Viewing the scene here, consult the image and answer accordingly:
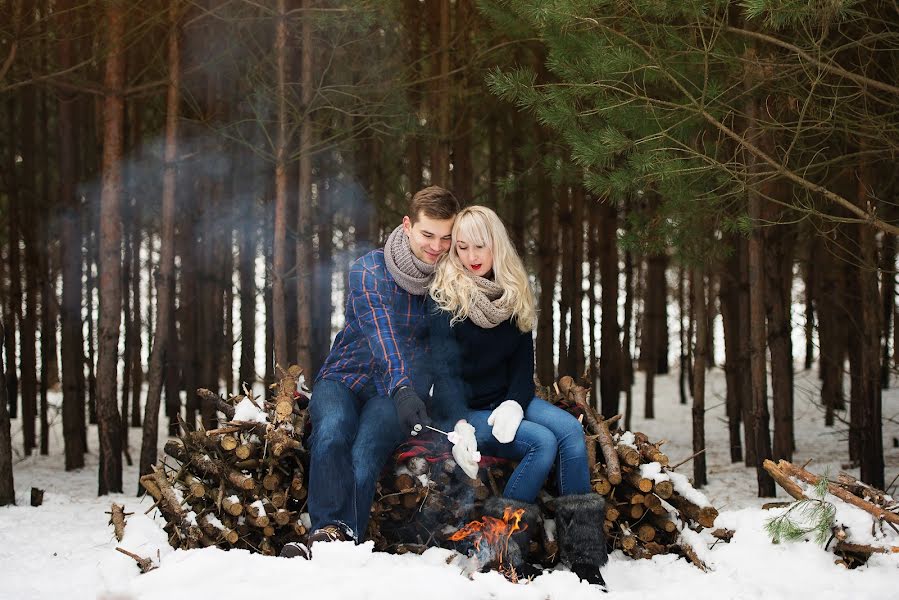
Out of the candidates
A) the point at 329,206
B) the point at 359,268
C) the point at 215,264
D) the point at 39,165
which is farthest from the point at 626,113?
the point at 39,165

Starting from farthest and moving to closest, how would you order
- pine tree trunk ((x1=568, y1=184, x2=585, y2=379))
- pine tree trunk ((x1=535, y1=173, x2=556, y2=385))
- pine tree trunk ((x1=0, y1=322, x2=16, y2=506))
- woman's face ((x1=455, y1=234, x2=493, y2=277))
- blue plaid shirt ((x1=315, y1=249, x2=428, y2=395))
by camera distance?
pine tree trunk ((x1=535, y1=173, x2=556, y2=385)), pine tree trunk ((x1=568, y1=184, x2=585, y2=379)), pine tree trunk ((x1=0, y1=322, x2=16, y2=506)), woman's face ((x1=455, y1=234, x2=493, y2=277)), blue plaid shirt ((x1=315, y1=249, x2=428, y2=395))

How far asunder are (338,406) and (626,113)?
3.41 m

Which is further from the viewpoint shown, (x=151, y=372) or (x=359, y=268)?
(x=151, y=372)

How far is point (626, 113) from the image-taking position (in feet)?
21.5

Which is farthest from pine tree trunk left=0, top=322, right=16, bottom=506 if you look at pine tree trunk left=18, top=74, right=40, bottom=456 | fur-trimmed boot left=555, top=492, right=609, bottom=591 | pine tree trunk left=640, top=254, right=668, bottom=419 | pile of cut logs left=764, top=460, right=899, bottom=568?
pine tree trunk left=640, top=254, right=668, bottom=419

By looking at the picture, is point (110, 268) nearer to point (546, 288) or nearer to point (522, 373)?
point (522, 373)

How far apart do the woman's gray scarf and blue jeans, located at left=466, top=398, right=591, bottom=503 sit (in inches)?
19.0

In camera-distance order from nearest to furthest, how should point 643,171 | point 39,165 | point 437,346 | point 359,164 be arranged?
1. point 437,346
2. point 643,171
3. point 359,164
4. point 39,165

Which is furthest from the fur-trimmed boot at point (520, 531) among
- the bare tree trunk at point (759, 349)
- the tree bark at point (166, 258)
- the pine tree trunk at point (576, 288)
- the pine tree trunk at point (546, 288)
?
the pine tree trunk at point (546, 288)

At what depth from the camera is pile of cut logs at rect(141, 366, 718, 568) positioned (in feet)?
15.1

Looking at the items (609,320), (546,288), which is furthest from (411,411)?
(546,288)

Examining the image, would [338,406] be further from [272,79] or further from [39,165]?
[39,165]

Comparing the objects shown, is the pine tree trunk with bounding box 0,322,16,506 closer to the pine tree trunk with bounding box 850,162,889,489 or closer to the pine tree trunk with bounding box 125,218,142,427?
the pine tree trunk with bounding box 125,218,142,427

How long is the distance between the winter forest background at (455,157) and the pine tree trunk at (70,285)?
31 mm
